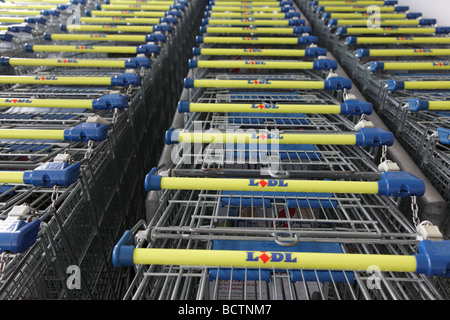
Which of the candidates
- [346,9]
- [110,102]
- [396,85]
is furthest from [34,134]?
[346,9]

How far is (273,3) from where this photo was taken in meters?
4.85

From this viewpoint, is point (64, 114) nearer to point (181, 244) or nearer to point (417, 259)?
point (181, 244)

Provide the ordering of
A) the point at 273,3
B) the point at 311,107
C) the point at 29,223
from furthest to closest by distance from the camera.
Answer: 1. the point at 273,3
2. the point at 311,107
3. the point at 29,223

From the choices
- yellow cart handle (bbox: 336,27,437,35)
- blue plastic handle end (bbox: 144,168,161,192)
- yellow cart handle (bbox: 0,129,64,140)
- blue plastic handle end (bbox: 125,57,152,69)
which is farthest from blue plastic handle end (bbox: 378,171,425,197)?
yellow cart handle (bbox: 336,27,437,35)

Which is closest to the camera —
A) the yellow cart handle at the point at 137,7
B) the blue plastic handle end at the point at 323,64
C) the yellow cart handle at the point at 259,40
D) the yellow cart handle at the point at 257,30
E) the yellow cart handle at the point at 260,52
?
the blue plastic handle end at the point at 323,64

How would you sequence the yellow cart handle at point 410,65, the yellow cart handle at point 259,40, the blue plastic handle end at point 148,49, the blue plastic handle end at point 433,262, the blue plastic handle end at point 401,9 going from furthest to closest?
1. the blue plastic handle end at point 401,9
2. the yellow cart handle at point 259,40
3. the blue plastic handle end at point 148,49
4. the yellow cart handle at point 410,65
5. the blue plastic handle end at point 433,262

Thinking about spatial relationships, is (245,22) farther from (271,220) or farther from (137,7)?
(271,220)

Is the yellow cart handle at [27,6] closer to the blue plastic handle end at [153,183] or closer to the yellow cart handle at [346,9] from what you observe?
the yellow cart handle at [346,9]

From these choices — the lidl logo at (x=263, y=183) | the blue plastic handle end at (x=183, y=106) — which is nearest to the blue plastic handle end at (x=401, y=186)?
the lidl logo at (x=263, y=183)

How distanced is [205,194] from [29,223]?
81 centimetres

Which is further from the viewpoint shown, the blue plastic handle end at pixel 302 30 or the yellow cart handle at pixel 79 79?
the blue plastic handle end at pixel 302 30

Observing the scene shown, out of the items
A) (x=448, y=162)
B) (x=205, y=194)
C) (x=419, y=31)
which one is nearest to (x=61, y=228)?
(x=205, y=194)

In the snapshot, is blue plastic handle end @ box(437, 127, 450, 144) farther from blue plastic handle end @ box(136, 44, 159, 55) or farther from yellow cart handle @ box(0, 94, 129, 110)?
blue plastic handle end @ box(136, 44, 159, 55)

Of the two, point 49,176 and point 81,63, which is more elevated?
point 81,63
